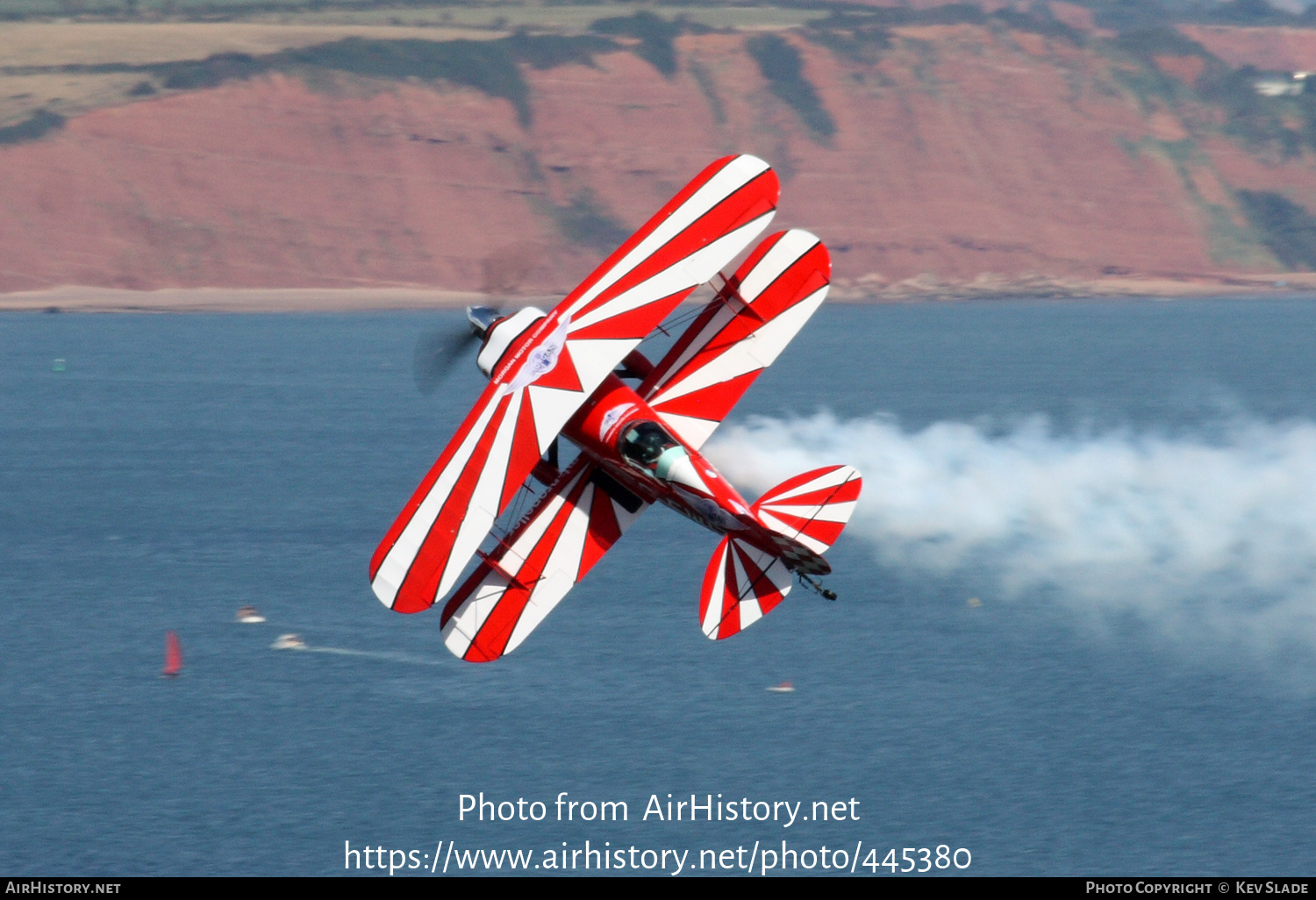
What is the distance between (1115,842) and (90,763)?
25189 millimetres

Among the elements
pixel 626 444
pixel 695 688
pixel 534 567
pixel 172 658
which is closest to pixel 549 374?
pixel 626 444

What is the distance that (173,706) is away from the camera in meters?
47.9

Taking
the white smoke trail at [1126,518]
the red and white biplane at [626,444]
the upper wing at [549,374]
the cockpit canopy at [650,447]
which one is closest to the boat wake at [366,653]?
the white smoke trail at [1126,518]

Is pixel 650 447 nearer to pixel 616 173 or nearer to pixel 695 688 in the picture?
pixel 695 688

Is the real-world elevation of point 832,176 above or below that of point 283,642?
below

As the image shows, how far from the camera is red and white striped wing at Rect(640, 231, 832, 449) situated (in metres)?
27.7

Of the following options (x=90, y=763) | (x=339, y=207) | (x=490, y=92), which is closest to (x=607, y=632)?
(x=90, y=763)

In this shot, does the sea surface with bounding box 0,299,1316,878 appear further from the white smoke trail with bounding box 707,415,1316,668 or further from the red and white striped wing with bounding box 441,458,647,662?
the red and white striped wing with bounding box 441,458,647,662

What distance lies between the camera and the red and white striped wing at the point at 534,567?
85.9 ft

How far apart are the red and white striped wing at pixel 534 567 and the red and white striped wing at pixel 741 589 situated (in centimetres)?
178

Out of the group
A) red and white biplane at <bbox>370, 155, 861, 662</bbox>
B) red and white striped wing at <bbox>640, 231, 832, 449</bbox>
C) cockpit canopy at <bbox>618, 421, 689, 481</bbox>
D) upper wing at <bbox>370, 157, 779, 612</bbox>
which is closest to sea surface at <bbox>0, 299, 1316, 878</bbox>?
red and white striped wing at <bbox>640, 231, 832, 449</bbox>

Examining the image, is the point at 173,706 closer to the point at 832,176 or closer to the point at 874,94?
the point at 832,176

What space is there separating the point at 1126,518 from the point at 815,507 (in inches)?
1188

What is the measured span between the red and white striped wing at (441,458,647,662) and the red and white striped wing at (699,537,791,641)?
5.83 ft
